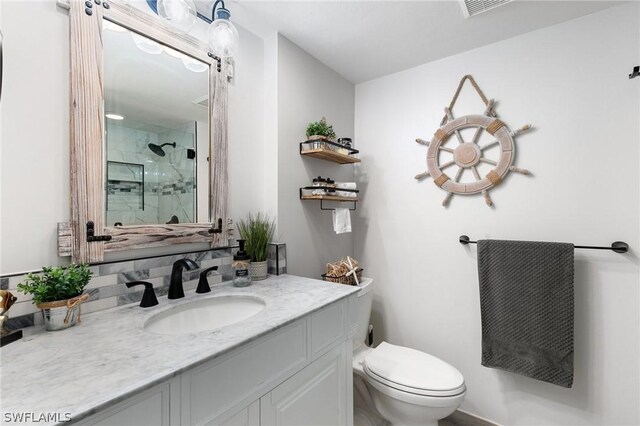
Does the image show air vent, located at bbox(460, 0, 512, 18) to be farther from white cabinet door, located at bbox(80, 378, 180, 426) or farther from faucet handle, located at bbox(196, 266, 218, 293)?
white cabinet door, located at bbox(80, 378, 180, 426)

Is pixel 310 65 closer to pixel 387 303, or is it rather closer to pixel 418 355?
pixel 387 303

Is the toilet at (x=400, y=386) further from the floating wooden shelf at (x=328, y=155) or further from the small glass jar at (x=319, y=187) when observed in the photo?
the floating wooden shelf at (x=328, y=155)

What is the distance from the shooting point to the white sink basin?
105 cm

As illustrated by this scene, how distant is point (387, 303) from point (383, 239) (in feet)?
1.55

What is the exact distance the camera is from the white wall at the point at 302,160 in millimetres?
1653

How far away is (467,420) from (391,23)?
7.75ft

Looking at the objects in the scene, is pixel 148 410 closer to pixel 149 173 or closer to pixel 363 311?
pixel 149 173

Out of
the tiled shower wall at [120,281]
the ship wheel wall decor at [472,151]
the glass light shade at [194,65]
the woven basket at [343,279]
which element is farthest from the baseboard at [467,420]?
the glass light shade at [194,65]

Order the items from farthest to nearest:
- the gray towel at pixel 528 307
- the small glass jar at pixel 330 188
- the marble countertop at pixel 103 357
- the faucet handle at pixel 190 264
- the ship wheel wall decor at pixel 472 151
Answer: the small glass jar at pixel 330 188, the ship wheel wall decor at pixel 472 151, the gray towel at pixel 528 307, the faucet handle at pixel 190 264, the marble countertop at pixel 103 357

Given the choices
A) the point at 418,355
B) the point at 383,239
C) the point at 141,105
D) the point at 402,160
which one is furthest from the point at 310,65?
the point at 418,355

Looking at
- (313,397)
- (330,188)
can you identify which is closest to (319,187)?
(330,188)

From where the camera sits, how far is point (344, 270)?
1.77 metres

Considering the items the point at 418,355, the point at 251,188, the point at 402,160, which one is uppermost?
the point at 402,160

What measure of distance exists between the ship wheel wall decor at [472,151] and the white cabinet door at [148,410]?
1.74 metres
